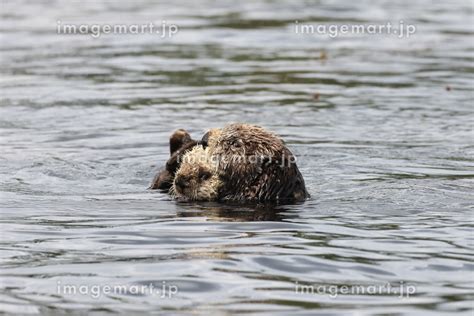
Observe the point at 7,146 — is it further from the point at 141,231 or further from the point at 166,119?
the point at 141,231

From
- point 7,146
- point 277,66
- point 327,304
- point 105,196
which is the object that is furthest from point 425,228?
point 277,66

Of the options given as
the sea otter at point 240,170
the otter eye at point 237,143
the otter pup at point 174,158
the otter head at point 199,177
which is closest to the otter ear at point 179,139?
the otter pup at point 174,158

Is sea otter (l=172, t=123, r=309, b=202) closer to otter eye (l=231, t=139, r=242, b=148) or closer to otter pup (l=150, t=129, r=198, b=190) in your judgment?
otter eye (l=231, t=139, r=242, b=148)

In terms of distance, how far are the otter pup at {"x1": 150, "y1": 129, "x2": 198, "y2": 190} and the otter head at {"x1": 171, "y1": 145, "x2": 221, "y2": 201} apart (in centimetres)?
28

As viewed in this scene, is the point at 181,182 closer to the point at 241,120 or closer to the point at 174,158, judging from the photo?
the point at 174,158

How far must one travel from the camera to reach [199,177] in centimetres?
885

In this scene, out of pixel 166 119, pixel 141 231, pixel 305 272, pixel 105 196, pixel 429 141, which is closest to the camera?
pixel 305 272

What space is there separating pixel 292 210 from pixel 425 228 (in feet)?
3.36

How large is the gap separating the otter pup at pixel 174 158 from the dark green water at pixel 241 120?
223mm

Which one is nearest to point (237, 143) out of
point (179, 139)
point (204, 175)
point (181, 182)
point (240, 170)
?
point (240, 170)

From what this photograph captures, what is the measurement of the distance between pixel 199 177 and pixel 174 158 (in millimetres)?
416

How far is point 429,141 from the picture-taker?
38.4ft

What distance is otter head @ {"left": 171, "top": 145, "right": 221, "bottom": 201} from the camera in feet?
28.9

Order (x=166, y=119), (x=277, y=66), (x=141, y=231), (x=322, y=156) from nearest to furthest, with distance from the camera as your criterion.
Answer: (x=141, y=231) < (x=322, y=156) < (x=166, y=119) < (x=277, y=66)
